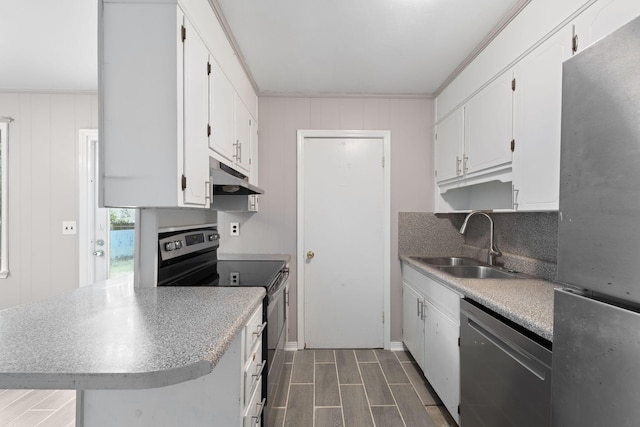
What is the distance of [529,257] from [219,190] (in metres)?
2.16

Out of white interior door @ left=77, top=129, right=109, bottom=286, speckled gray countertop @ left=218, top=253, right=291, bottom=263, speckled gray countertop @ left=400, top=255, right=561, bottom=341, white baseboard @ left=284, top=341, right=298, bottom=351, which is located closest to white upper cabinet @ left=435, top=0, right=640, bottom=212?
speckled gray countertop @ left=400, top=255, right=561, bottom=341

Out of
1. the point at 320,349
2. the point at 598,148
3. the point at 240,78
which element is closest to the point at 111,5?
the point at 240,78

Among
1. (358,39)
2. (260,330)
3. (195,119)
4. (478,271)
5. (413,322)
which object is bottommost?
(413,322)

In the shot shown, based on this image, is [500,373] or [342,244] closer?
[500,373]

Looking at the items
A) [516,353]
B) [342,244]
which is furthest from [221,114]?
[516,353]

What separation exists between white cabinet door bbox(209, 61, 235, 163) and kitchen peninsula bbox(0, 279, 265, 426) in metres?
0.83

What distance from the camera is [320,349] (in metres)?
2.95

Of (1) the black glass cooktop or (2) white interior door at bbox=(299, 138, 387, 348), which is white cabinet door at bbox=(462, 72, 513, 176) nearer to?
(2) white interior door at bbox=(299, 138, 387, 348)

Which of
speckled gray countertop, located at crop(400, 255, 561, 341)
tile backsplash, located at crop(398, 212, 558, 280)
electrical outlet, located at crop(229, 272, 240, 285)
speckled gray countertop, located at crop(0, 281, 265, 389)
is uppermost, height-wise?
tile backsplash, located at crop(398, 212, 558, 280)

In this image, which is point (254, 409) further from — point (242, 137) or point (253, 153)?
point (253, 153)

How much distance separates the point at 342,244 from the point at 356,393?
4.05ft

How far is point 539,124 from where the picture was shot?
1532mm

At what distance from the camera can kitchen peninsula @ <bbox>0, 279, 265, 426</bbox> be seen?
712mm

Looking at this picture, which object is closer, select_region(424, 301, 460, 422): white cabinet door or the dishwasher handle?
the dishwasher handle
